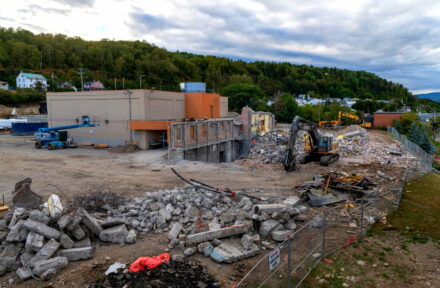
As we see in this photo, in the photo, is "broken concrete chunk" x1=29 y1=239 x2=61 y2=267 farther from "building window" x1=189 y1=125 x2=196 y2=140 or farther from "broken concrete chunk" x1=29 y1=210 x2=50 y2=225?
"building window" x1=189 y1=125 x2=196 y2=140

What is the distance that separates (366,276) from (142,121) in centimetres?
2486

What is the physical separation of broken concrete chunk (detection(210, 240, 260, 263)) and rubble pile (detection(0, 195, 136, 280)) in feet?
9.50

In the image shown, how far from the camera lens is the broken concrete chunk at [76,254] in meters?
8.97

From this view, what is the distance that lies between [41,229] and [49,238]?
0.34 m

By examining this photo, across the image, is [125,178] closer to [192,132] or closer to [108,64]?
[192,132]

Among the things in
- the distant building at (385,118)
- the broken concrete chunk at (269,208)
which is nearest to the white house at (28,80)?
the distant building at (385,118)

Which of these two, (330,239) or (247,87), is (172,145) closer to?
(330,239)

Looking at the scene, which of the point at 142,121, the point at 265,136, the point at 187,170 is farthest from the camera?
the point at 265,136

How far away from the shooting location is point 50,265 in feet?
27.4

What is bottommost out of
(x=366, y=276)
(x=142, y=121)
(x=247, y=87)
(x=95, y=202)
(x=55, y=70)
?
(x=366, y=276)

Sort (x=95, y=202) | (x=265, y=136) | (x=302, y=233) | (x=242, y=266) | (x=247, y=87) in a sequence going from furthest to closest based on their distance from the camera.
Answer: (x=247, y=87)
(x=265, y=136)
(x=95, y=202)
(x=242, y=266)
(x=302, y=233)

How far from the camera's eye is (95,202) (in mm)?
12242

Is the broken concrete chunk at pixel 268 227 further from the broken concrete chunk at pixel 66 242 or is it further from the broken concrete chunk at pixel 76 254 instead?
the broken concrete chunk at pixel 66 242

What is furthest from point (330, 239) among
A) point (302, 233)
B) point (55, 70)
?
point (55, 70)
